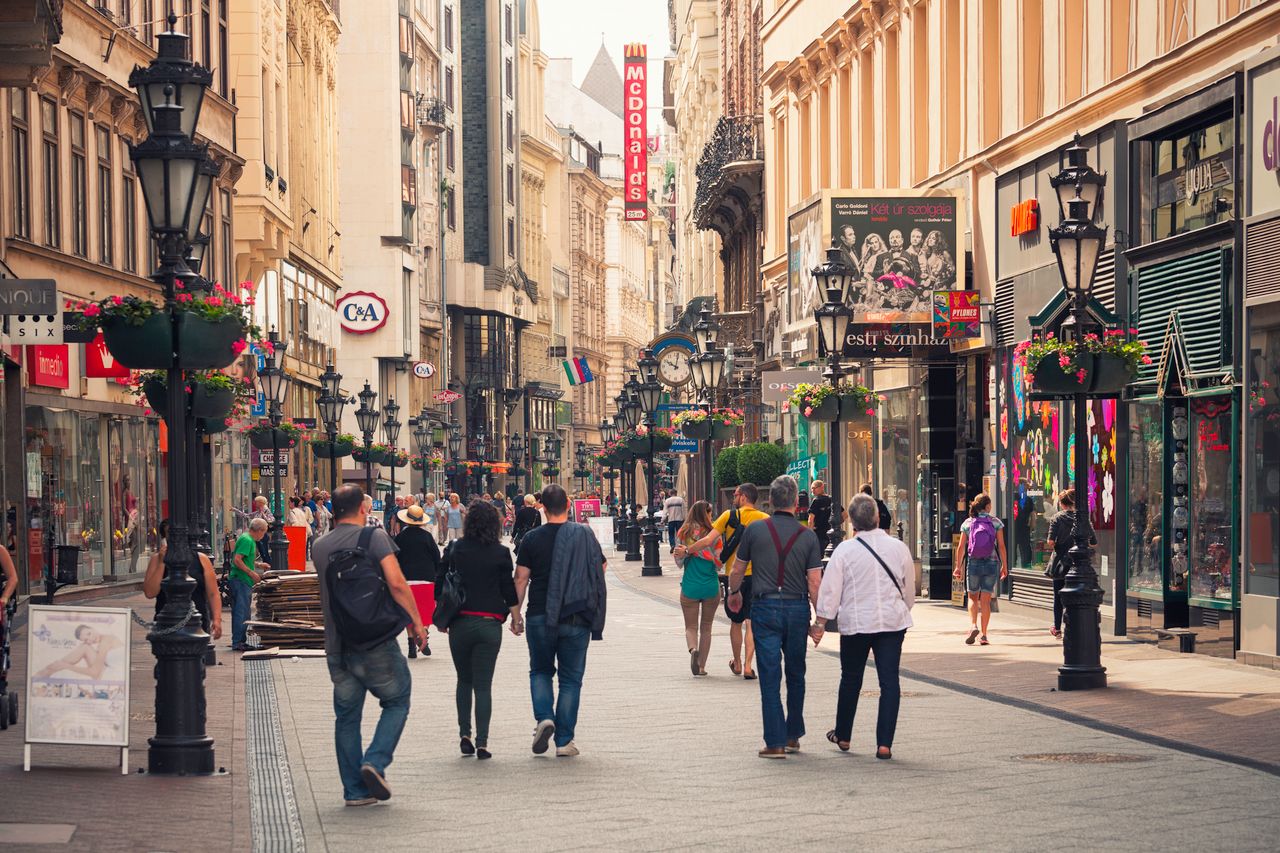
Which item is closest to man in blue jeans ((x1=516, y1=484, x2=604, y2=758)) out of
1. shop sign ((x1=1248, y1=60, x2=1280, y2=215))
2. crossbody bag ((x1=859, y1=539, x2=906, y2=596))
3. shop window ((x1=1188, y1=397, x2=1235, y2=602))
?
crossbody bag ((x1=859, y1=539, x2=906, y2=596))

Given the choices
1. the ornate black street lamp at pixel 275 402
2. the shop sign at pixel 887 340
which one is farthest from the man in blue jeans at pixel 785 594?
the ornate black street lamp at pixel 275 402

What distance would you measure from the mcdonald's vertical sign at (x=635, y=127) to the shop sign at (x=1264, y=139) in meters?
92.8

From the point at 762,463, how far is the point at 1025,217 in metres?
14.6

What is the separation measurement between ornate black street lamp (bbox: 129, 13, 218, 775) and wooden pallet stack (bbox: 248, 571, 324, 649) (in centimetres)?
965

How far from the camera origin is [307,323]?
6712 cm

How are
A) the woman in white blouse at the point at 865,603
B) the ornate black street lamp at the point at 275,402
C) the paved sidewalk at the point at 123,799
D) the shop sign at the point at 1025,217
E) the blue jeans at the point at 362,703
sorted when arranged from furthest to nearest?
the ornate black street lamp at the point at 275,402, the shop sign at the point at 1025,217, the woman in white blouse at the point at 865,603, the blue jeans at the point at 362,703, the paved sidewalk at the point at 123,799

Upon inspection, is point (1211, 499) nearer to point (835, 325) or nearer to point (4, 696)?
point (835, 325)

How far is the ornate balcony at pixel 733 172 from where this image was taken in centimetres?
5275

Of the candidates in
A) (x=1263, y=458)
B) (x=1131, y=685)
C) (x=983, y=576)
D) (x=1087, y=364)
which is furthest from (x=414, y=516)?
(x=1263, y=458)

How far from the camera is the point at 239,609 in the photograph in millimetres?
23906

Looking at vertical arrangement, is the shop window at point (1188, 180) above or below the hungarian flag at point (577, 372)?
above

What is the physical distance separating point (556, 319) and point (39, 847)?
144485 mm

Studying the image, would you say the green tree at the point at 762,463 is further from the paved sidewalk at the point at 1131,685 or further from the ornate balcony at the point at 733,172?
the paved sidewalk at the point at 1131,685

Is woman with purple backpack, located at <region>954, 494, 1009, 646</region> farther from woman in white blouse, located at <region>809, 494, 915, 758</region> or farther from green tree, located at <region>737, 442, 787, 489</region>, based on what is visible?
green tree, located at <region>737, 442, 787, 489</region>
